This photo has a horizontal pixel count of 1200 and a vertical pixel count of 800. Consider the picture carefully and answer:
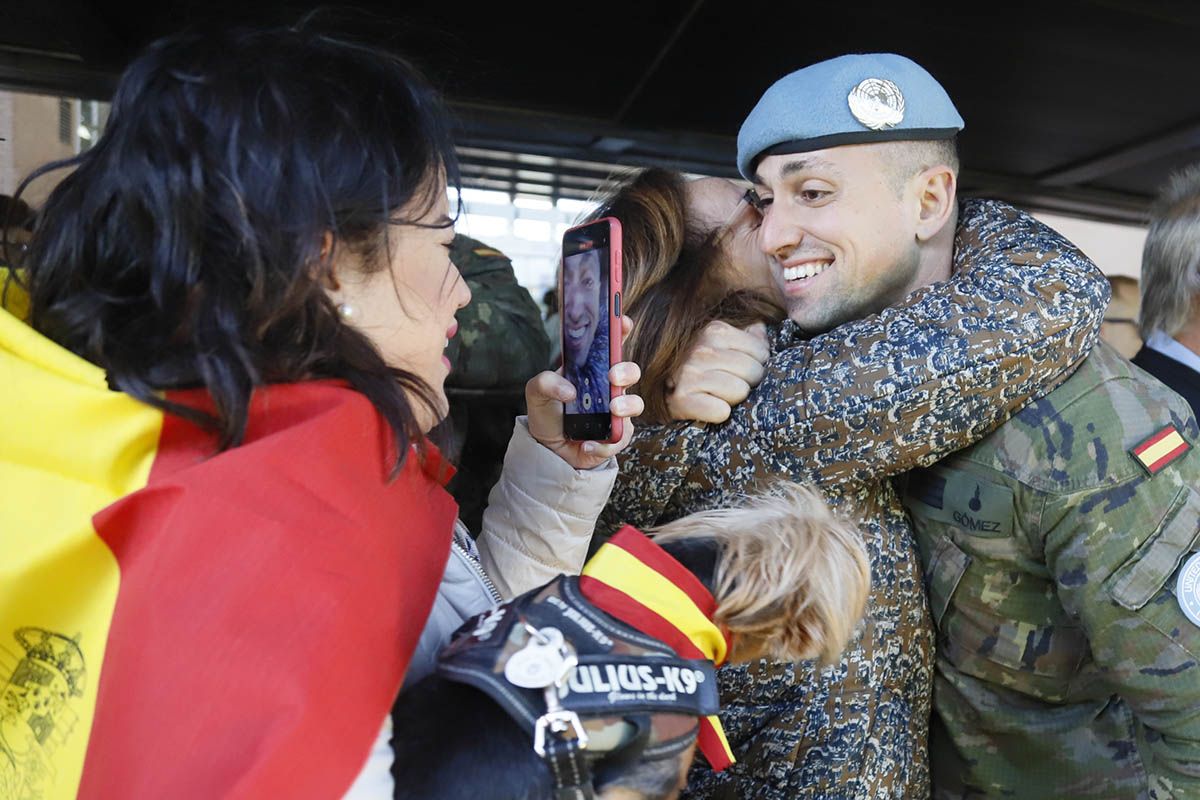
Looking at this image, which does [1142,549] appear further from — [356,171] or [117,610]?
[117,610]

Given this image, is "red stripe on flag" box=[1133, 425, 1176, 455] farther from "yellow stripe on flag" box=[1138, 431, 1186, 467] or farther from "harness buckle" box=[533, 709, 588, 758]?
"harness buckle" box=[533, 709, 588, 758]

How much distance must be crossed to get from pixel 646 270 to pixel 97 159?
839 mm

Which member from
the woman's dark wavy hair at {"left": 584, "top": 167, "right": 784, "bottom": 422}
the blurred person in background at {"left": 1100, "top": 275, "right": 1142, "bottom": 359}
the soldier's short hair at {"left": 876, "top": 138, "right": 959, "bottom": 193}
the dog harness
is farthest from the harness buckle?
the blurred person in background at {"left": 1100, "top": 275, "right": 1142, "bottom": 359}

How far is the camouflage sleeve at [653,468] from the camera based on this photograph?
4.59ft

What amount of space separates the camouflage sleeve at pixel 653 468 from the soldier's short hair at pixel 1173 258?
165 cm

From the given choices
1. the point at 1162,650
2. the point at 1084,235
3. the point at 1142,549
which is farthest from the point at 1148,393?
the point at 1084,235

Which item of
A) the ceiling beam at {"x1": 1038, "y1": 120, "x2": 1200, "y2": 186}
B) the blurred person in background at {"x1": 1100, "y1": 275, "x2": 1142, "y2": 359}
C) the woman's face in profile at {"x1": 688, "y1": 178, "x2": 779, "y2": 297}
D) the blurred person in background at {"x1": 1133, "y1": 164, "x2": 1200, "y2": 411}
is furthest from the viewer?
the blurred person in background at {"x1": 1100, "y1": 275, "x2": 1142, "y2": 359}

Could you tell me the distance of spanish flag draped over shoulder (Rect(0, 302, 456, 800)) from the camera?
65cm

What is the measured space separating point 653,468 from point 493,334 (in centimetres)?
130

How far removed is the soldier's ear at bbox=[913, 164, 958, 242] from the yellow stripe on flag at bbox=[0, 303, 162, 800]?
4.23 ft

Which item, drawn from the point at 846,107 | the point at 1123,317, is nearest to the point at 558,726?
the point at 846,107

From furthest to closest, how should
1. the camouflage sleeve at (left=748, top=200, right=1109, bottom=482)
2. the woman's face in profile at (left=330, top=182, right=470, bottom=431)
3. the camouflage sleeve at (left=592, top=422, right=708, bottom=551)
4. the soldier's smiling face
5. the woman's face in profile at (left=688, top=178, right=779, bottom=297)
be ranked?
the woman's face in profile at (left=688, top=178, right=779, bottom=297) < the soldier's smiling face < the camouflage sleeve at (left=592, top=422, right=708, bottom=551) < the camouflage sleeve at (left=748, top=200, right=1109, bottom=482) < the woman's face in profile at (left=330, top=182, right=470, bottom=431)

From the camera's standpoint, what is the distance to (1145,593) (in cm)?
123

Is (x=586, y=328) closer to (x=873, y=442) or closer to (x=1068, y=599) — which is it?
(x=873, y=442)
